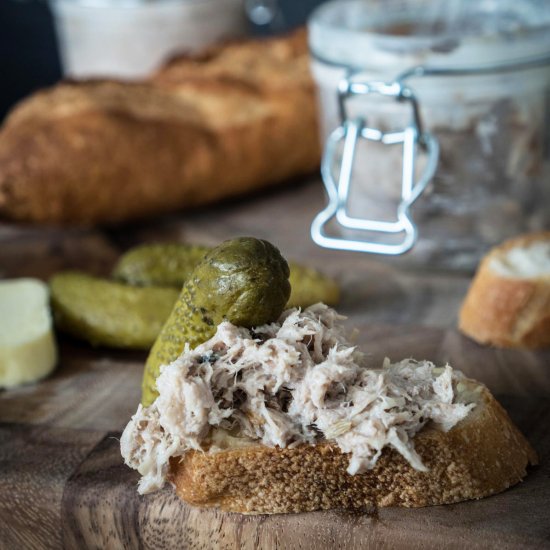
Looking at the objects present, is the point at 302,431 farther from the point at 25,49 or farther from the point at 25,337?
the point at 25,49

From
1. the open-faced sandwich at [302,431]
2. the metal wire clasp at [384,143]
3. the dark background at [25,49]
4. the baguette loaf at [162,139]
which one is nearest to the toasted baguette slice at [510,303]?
the metal wire clasp at [384,143]

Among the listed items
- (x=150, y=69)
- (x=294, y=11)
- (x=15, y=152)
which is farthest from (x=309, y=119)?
(x=294, y=11)

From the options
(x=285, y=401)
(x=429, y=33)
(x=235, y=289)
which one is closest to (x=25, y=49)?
(x=429, y=33)

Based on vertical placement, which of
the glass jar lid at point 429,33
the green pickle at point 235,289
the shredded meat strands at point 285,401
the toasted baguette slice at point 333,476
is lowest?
the toasted baguette slice at point 333,476

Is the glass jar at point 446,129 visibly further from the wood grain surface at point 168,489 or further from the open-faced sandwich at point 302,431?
the open-faced sandwich at point 302,431

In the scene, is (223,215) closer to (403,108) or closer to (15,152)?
(15,152)

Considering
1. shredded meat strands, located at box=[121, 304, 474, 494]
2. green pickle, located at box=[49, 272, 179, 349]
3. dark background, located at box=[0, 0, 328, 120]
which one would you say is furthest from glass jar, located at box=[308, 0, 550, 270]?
dark background, located at box=[0, 0, 328, 120]
